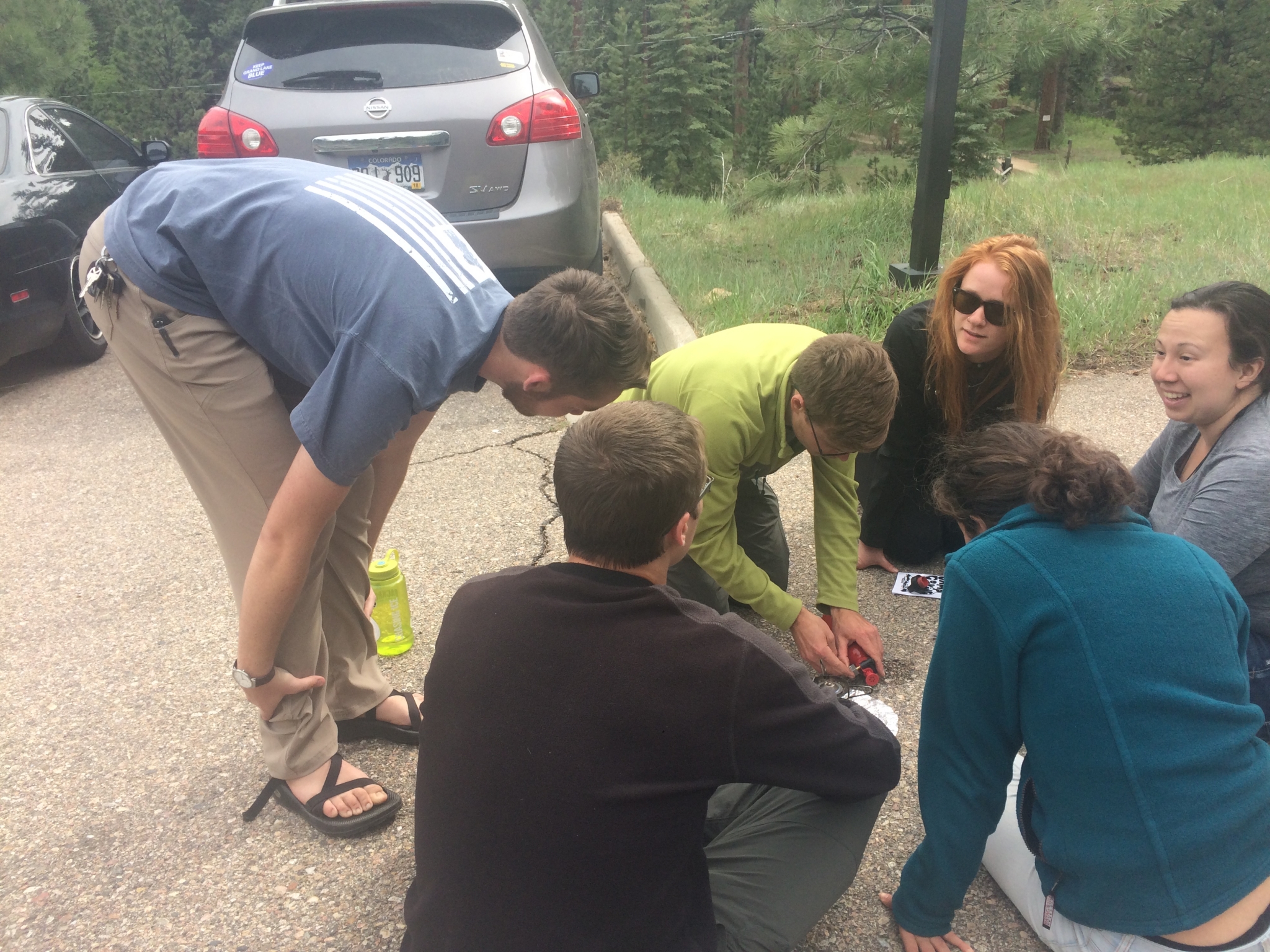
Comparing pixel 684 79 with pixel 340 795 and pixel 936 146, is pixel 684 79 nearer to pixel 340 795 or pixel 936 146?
pixel 936 146

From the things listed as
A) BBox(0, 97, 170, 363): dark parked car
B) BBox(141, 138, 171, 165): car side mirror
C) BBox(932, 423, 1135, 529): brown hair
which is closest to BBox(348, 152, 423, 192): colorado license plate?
BBox(0, 97, 170, 363): dark parked car

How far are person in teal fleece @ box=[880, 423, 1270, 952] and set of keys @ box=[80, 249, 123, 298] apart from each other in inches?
69.6

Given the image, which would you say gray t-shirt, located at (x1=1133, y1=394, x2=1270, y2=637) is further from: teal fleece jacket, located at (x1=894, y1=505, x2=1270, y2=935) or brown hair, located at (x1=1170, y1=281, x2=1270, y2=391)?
teal fleece jacket, located at (x1=894, y1=505, x2=1270, y2=935)

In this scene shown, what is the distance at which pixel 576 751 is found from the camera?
1501 mm

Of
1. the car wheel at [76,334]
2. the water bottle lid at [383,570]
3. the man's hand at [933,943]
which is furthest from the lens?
the car wheel at [76,334]

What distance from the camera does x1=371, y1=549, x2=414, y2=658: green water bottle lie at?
3021mm

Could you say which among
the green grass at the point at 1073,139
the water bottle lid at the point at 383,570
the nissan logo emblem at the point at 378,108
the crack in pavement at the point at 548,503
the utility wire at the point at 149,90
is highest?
the nissan logo emblem at the point at 378,108

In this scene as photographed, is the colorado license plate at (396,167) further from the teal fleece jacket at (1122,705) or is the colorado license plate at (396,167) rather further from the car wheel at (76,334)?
the teal fleece jacket at (1122,705)

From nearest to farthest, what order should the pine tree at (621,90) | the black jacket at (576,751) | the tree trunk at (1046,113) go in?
the black jacket at (576,751) < the pine tree at (621,90) < the tree trunk at (1046,113)

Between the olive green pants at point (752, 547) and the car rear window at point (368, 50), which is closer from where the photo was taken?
the olive green pants at point (752, 547)

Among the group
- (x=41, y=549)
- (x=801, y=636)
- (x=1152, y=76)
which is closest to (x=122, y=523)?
(x=41, y=549)

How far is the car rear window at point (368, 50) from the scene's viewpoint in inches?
195

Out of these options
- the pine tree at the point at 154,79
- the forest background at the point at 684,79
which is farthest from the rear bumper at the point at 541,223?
the pine tree at the point at 154,79

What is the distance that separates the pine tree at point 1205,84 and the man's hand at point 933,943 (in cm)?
2182
